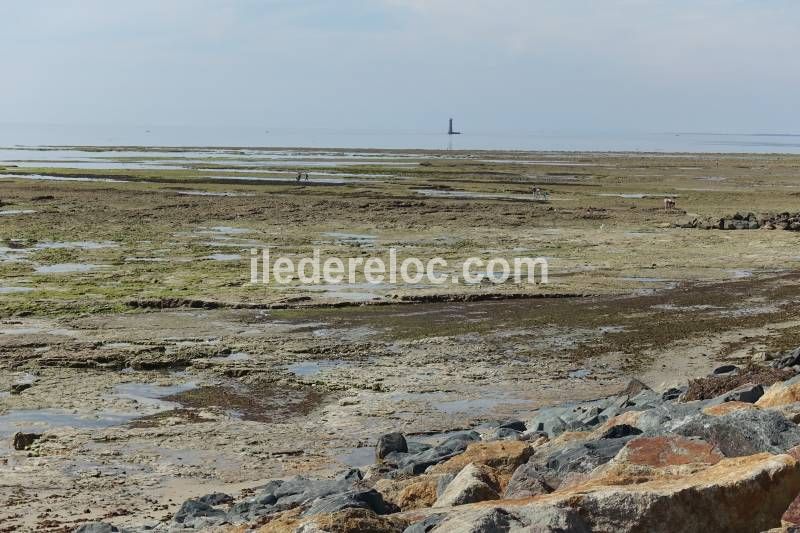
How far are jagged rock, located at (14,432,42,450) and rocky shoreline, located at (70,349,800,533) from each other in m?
3.49

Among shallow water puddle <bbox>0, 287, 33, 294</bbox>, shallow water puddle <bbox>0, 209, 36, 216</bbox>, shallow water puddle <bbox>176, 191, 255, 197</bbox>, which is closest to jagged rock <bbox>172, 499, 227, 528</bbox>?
shallow water puddle <bbox>0, 287, 33, 294</bbox>

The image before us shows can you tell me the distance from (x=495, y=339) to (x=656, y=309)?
4.46 m

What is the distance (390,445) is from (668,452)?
14.8 ft

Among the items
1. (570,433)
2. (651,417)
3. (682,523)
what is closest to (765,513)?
(682,523)

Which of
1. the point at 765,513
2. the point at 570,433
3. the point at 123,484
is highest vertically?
the point at 765,513

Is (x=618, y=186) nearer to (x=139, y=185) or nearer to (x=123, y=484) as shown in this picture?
(x=139, y=185)

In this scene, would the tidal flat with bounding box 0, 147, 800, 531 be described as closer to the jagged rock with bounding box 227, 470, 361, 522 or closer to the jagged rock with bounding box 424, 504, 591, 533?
the jagged rock with bounding box 227, 470, 361, 522

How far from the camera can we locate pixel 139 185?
178 feet

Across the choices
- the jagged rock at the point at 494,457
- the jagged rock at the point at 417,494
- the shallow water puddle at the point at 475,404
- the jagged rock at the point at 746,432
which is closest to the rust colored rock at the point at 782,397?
the jagged rock at the point at 746,432

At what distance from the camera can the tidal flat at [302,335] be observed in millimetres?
12398

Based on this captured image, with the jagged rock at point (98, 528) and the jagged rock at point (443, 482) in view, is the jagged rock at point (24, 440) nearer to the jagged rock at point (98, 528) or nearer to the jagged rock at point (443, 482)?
the jagged rock at point (98, 528)

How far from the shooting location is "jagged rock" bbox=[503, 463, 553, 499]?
7.85m

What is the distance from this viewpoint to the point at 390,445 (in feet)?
38.4

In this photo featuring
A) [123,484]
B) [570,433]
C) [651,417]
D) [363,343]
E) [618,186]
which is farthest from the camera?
[618,186]
